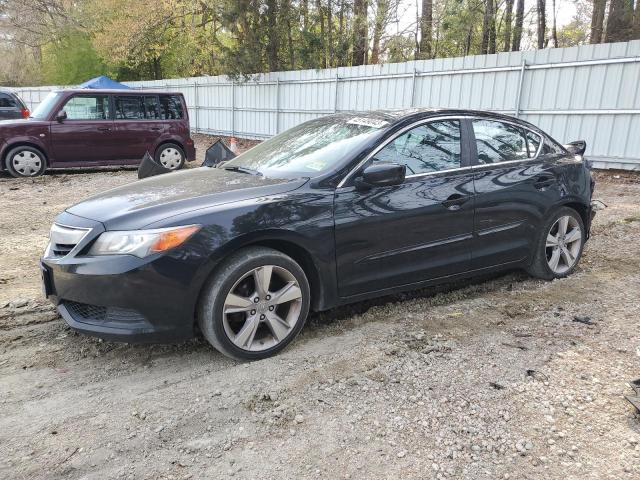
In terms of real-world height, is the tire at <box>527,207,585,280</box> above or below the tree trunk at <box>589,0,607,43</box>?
below

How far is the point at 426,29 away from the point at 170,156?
43.7ft

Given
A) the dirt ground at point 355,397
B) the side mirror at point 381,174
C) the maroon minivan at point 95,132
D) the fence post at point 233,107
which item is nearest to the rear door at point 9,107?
the maroon minivan at point 95,132

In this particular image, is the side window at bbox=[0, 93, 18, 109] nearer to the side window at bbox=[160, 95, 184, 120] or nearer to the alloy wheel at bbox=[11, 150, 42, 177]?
the alloy wheel at bbox=[11, 150, 42, 177]

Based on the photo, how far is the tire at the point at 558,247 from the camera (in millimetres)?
4547

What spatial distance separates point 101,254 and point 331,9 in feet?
65.8

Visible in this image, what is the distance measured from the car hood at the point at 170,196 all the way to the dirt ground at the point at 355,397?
2.98 feet

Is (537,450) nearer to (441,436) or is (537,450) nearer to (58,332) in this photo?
(441,436)

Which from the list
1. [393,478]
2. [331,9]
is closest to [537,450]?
[393,478]

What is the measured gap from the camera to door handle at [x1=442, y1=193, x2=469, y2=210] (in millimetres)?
3855

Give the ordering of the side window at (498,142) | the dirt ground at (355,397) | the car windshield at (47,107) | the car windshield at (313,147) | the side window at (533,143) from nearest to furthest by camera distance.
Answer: the dirt ground at (355,397), the car windshield at (313,147), the side window at (498,142), the side window at (533,143), the car windshield at (47,107)

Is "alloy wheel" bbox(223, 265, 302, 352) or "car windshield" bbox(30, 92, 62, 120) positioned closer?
"alloy wheel" bbox(223, 265, 302, 352)

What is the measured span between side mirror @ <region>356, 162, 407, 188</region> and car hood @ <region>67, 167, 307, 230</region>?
0.41m

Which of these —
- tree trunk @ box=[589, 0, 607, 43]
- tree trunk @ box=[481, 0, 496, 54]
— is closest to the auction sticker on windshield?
tree trunk @ box=[589, 0, 607, 43]

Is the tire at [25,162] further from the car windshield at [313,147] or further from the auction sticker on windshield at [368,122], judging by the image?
the auction sticker on windshield at [368,122]
